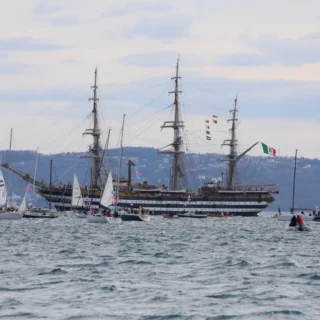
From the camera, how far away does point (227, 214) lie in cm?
19312

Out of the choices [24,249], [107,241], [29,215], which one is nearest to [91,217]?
[29,215]

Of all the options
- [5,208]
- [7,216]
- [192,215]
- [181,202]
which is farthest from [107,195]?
[181,202]

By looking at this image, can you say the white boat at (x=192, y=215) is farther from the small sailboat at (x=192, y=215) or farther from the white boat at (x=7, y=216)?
the white boat at (x=7, y=216)

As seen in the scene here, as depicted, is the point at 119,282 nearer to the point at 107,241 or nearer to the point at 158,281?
the point at 158,281

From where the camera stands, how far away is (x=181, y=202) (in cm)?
19050

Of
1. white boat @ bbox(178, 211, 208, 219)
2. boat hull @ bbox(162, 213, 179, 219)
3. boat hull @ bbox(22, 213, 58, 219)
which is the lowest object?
boat hull @ bbox(22, 213, 58, 219)

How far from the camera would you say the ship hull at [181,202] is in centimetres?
18325

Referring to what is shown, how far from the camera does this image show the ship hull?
183m

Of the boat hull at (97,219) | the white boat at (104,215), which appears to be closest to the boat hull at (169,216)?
the white boat at (104,215)

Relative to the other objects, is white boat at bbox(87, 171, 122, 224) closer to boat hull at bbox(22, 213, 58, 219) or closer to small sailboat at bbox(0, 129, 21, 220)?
small sailboat at bbox(0, 129, 21, 220)

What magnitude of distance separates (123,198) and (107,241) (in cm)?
11575

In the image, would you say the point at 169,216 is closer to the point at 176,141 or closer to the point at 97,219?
the point at 176,141

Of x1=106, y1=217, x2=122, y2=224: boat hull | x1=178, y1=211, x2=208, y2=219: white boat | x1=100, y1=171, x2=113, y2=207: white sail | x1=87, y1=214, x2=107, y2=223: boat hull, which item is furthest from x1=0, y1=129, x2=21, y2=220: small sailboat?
x1=178, y1=211, x2=208, y2=219: white boat

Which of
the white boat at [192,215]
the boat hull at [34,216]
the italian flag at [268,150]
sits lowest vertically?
the boat hull at [34,216]
